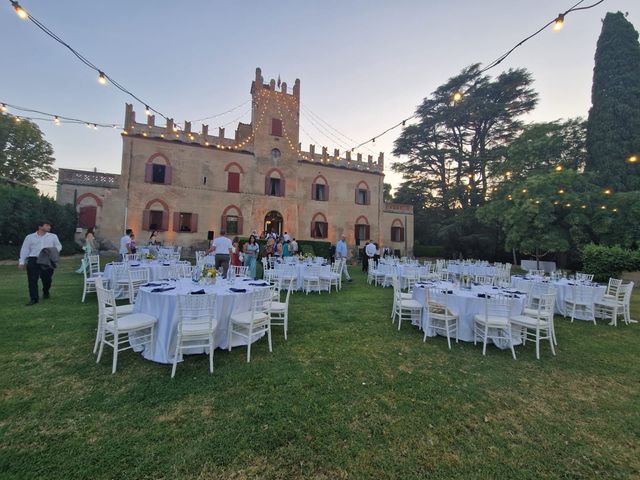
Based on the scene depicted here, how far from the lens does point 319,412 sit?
2.48 metres

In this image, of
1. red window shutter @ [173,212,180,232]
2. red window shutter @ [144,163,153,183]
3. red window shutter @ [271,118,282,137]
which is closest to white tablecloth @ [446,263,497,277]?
red window shutter @ [271,118,282,137]

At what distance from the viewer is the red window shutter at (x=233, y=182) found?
1800 cm

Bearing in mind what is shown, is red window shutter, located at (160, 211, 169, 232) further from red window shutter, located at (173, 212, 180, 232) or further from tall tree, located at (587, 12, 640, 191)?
tall tree, located at (587, 12, 640, 191)

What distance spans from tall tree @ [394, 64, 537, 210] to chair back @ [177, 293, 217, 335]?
76.5 feet

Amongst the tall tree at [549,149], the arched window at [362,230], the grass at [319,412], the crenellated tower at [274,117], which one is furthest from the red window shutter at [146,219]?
the tall tree at [549,149]

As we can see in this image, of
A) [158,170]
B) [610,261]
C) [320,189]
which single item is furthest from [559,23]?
[158,170]

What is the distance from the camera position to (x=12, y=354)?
11.2ft

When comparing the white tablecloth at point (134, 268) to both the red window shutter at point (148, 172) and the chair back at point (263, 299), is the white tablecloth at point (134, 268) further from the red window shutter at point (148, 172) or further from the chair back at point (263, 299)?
the red window shutter at point (148, 172)

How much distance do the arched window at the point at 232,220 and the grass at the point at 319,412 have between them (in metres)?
13.8

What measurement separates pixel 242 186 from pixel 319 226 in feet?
19.7

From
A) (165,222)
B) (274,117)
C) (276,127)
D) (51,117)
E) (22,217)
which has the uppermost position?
(274,117)

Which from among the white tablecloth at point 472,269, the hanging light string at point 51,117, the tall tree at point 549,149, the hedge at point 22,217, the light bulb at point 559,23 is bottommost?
the white tablecloth at point 472,269

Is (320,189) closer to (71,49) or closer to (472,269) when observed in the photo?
(472,269)

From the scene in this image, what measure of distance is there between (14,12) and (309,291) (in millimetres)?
7945
